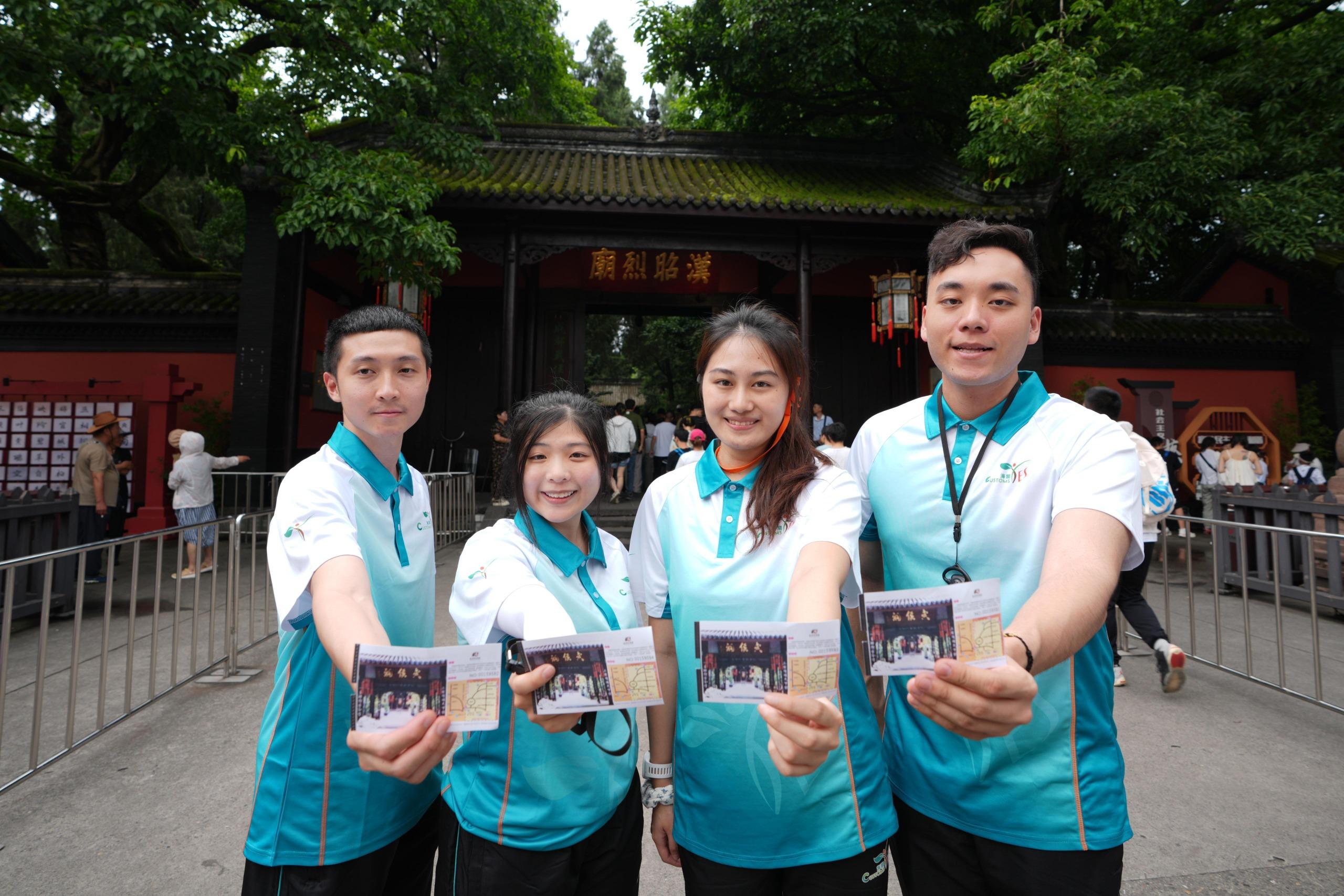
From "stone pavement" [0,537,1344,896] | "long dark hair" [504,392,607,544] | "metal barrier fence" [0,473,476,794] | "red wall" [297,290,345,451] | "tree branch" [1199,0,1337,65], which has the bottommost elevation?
"stone pavement" [0,537,1344,896]

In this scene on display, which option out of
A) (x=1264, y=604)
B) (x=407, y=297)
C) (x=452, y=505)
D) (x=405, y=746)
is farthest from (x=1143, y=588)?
(x=407, y=297)

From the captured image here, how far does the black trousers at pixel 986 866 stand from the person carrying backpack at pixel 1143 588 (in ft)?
9.64

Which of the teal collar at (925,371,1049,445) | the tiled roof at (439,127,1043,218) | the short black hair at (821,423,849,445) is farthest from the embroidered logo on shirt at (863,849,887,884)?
the tiled roof at (439,127,1043,218)

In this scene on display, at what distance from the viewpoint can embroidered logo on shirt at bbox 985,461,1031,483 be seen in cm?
143

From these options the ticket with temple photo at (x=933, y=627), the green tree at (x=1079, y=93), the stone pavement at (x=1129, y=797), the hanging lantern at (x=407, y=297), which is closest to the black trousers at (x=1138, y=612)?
the stone pavement at (x=1129, y=797)

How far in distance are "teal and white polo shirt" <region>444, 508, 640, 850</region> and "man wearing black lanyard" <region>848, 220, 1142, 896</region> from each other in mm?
653

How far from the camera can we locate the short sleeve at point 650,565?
1.63 meters

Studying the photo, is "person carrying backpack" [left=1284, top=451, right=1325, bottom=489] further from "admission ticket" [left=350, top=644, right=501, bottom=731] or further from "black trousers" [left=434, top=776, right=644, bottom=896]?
"admission ticket" [left=350, top=644, right=501, bottom=731]

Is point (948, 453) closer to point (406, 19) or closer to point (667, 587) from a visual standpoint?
point (667, 587)

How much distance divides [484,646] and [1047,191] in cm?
1131

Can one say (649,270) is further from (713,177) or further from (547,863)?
(547,863)

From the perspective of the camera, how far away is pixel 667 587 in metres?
1.62

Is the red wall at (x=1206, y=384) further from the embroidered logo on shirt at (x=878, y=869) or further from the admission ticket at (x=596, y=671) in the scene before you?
the admission ticket at (x=596, y=671)

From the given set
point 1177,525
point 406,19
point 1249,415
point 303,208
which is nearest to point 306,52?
point 406,19
